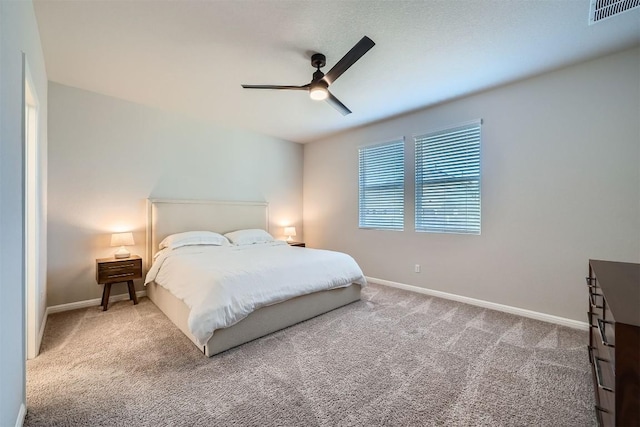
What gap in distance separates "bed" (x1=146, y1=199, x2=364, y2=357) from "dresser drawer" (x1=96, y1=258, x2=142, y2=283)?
0.27m

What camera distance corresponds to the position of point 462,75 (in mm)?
2904

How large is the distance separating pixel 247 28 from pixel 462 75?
2280 millimetres

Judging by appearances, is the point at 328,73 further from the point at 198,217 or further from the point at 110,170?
the point at 110,170

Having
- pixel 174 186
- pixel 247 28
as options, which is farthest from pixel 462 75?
pixel 174 186

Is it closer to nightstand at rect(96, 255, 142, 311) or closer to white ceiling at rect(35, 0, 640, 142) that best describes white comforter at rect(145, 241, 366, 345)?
nightstand at rect(96, 255, 142, 311)

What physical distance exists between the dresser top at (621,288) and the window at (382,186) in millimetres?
2485

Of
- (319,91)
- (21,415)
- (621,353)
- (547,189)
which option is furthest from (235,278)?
(547,189)

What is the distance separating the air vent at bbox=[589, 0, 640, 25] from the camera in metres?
1.90

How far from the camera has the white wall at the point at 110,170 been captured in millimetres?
3188

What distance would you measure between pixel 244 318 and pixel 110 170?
A: 9.34 feet

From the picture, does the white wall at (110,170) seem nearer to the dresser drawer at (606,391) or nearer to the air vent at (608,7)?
the air vent at (608,7)

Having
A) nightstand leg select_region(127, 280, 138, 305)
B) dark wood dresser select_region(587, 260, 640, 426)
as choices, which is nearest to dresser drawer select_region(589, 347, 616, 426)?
dark wood dresser select_region(587, 260, 640, 426)

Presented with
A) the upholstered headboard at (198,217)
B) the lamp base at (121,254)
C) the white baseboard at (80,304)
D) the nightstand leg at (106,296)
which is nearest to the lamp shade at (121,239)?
the lamp base at (121,254)

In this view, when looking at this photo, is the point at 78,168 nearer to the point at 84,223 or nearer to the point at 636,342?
the point at 84,223
